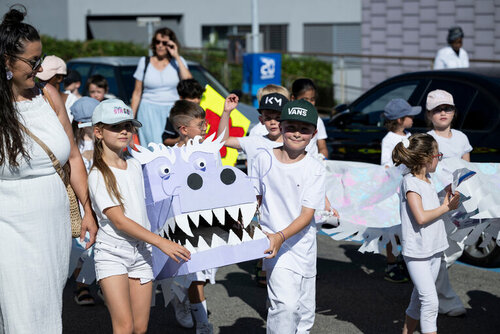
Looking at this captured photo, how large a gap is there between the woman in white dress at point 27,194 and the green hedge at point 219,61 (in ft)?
51.3

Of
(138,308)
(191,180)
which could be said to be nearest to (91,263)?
(138,308)

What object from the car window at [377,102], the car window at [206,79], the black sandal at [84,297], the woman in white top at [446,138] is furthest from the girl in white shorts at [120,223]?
the car window at [206,79]

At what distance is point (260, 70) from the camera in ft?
41.4

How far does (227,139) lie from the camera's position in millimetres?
5305

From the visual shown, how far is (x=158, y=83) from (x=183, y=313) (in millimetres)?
3524

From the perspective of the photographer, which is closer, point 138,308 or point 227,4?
point 138,308

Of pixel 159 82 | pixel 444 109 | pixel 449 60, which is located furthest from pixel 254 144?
pixel 449 60

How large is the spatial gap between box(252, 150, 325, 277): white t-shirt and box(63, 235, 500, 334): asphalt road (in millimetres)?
1284

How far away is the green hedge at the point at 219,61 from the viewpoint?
19.6 meters

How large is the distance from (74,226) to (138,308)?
0.59 meters

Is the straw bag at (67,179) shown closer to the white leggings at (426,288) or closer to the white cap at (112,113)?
the white cap at (112,113)

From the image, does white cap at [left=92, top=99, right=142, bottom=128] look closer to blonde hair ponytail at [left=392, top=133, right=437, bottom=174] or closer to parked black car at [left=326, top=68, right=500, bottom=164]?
blonde hair ponytail at [left=392, top=133, right=437, bottom=174]

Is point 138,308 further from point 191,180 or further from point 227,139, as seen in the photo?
point 227,139

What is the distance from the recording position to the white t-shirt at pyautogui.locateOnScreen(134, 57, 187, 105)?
26.4 feet
